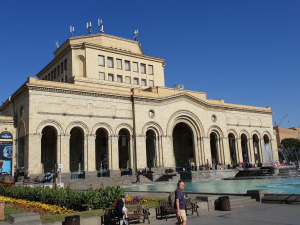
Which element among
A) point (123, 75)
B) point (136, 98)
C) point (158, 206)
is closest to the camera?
point (158, 206)

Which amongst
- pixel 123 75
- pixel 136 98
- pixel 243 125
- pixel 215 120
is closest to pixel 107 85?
pixel 123 75

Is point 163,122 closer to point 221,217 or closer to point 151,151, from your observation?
point 151,151

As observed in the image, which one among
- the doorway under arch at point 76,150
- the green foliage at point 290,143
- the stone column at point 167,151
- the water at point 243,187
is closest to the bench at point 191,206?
the water at point 243,187

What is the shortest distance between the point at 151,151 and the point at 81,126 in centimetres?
1398

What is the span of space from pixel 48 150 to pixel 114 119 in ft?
31.4

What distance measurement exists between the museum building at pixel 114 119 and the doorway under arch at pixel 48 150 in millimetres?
122

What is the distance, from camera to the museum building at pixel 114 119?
32.4 m

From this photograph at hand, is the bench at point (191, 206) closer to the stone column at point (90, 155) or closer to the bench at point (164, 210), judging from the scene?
A: the bench at point (164, 210)

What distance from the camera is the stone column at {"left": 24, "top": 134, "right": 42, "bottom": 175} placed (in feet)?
98.5

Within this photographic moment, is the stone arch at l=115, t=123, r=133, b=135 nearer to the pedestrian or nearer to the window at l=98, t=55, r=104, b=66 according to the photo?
the window at l=98, t=55, r=104, b=66

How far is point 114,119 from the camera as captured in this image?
3688 cm

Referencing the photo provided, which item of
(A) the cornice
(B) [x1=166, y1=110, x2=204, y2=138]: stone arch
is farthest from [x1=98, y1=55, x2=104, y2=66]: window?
(B) [x1=166, y1=110, x2=204, y2=138]: stone arch

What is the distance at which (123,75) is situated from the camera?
46.4m

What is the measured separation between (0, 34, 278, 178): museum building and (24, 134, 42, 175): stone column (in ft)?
0.32
